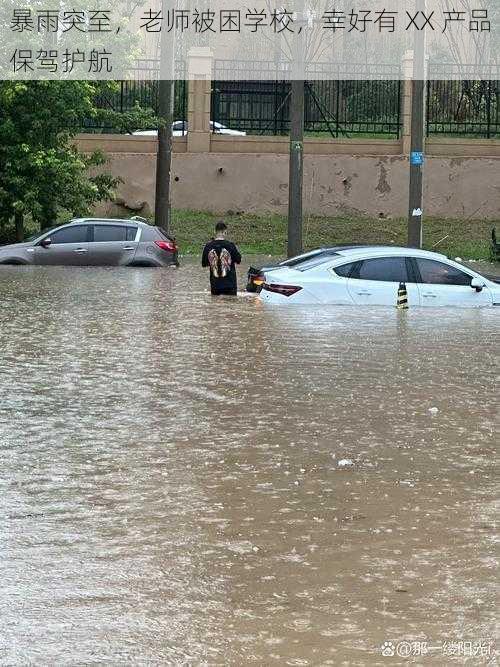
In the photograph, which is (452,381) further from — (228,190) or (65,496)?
(228,190)

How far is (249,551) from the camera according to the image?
7.47m

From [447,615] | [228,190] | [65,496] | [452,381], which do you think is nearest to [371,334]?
[452,381]

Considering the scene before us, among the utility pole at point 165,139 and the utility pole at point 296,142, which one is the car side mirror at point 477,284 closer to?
the utility pole at point 296,142

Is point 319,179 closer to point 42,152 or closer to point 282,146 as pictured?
point 282,146

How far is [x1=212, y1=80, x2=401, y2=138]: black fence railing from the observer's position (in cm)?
4166

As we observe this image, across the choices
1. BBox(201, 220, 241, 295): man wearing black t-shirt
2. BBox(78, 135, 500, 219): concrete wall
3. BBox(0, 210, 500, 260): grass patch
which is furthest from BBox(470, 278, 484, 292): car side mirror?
Result: BBox(78, 135, 500, 219): concrete wall

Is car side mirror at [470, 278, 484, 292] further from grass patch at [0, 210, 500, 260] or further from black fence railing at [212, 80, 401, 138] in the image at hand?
black fence railing at [212, 80, 401, 138]

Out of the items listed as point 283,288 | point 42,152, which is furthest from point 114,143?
point 283,288

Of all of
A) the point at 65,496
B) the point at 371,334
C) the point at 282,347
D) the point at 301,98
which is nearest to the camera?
the point at 65,496

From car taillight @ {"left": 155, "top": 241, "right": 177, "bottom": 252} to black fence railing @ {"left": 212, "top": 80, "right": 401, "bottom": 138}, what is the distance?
11.8 metres

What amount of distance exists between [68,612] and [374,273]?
14889 mm

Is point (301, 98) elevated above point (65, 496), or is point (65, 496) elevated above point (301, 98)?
point (301, 98)

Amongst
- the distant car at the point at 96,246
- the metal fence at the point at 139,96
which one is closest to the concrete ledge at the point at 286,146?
the metal fence at the point at 139,96

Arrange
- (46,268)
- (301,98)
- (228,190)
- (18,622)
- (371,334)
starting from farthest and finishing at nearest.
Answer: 1. (228,190)
2. (301,98)
3. (46,268)
4. (371,334)
5. (18,622)
